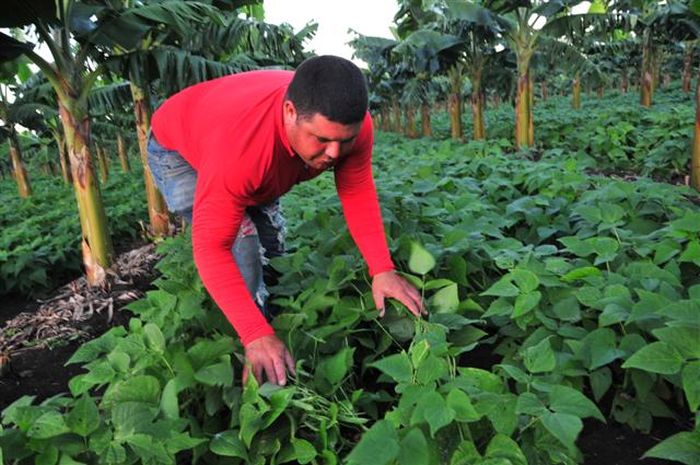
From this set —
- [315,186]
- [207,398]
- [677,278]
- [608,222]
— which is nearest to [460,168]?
[315,186]

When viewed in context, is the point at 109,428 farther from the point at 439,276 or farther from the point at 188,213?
the point at 439,276

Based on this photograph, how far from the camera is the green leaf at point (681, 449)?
1273 mm

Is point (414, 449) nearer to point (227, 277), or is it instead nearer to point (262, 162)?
point (227, 277)

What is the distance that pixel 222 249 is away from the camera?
175 cm

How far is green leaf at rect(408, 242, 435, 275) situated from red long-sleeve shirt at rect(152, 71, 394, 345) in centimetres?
11

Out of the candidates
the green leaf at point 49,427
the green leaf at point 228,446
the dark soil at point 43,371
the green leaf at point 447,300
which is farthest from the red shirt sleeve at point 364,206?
the dark soil at point 43,371

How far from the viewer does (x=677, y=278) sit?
206cm

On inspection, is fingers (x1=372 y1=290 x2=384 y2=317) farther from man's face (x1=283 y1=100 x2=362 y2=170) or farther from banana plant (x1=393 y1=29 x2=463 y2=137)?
banana plant (x1=393 y1=29 x2=463 y2=137)

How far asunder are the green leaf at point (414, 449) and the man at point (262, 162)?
1.68ft

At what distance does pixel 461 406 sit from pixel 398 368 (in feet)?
0.78

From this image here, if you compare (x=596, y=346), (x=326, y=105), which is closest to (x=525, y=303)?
(x=596, y=346)

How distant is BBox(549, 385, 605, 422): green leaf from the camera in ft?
4.25

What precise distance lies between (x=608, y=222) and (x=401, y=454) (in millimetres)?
1726

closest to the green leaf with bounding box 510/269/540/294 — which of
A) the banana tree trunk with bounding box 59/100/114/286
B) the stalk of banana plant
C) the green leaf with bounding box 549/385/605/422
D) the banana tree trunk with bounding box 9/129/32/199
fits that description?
the green leaf with bounding box 549/385/605/422
